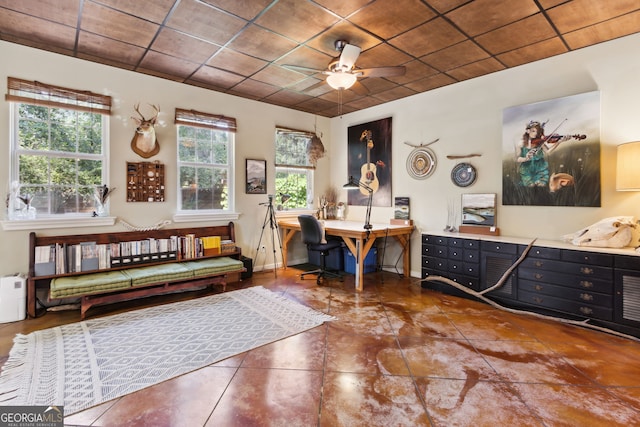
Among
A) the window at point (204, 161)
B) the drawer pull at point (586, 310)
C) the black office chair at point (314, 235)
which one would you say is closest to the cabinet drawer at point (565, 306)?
the drawer pull at point (586, 310)

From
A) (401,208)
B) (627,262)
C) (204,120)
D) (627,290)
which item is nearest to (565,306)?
(627,290)

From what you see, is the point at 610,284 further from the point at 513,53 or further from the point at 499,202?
the point at 513,53

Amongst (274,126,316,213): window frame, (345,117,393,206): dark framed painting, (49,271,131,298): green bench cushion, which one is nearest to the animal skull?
(345,117,393,206): dark framed painting

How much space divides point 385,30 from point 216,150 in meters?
3.02

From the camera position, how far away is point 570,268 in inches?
123

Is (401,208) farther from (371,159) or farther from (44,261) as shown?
(44,261)

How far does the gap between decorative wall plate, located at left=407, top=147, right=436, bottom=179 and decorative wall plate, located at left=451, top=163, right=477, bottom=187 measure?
35 centimetres

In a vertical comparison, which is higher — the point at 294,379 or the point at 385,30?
the point at 385,30

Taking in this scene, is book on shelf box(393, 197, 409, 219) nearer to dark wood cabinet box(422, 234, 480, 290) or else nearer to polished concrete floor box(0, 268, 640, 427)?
dark wood cabinet box(422, 234, 480, 290)

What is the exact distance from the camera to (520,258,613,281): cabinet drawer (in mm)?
2916

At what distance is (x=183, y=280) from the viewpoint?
3.92 meters

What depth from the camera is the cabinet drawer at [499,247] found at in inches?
140

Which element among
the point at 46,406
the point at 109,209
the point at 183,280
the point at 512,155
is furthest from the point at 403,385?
the point at 109,209

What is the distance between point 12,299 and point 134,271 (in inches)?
42.4
